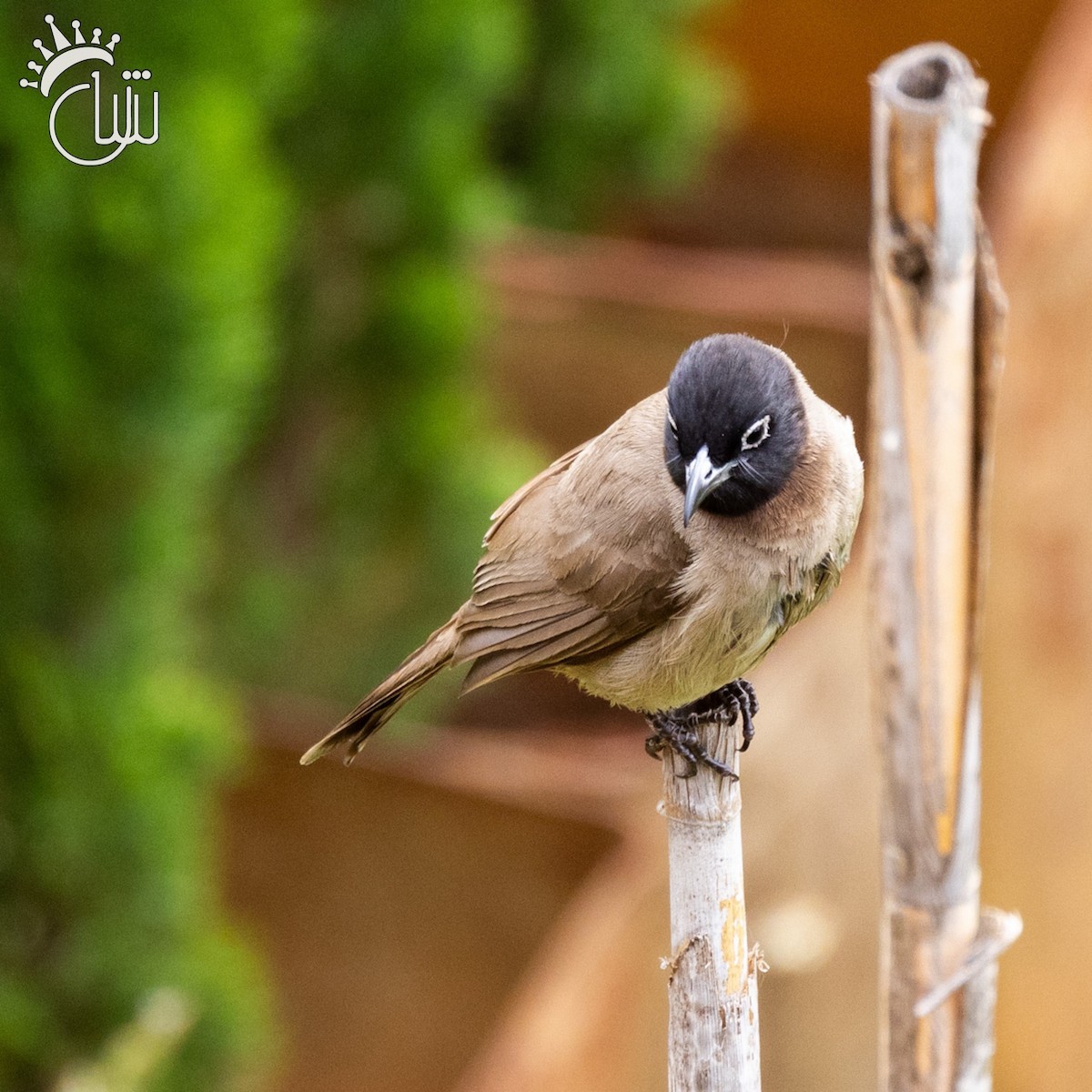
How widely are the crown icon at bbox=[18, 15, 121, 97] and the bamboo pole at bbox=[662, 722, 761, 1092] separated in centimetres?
216

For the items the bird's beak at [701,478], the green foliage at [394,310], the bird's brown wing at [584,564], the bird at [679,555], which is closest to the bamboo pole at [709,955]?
the bird at [679,555]

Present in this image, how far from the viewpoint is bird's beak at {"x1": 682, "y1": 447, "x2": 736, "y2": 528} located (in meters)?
2.12

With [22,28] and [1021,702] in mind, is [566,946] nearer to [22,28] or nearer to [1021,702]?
[1021,702]

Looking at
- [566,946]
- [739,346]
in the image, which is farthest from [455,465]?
[739,346]

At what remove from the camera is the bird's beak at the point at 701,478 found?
6.97 feet

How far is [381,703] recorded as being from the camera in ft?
7.81

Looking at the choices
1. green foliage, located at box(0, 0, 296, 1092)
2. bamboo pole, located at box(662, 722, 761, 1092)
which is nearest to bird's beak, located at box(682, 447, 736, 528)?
bamboo pole, located at box(662, 722, 761, 1092)

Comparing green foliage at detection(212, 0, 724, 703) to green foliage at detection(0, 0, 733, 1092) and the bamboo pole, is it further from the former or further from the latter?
the bamboo pole

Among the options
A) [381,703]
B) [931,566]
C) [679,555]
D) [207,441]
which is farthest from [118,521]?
[931,566]

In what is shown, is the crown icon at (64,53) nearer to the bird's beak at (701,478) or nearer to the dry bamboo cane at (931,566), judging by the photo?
the bird's beak at (701,478)

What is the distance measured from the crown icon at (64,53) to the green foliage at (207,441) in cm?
4

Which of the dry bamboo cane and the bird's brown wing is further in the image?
the bird's brown wing

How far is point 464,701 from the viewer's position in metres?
6.80

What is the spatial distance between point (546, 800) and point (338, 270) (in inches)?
71.9
